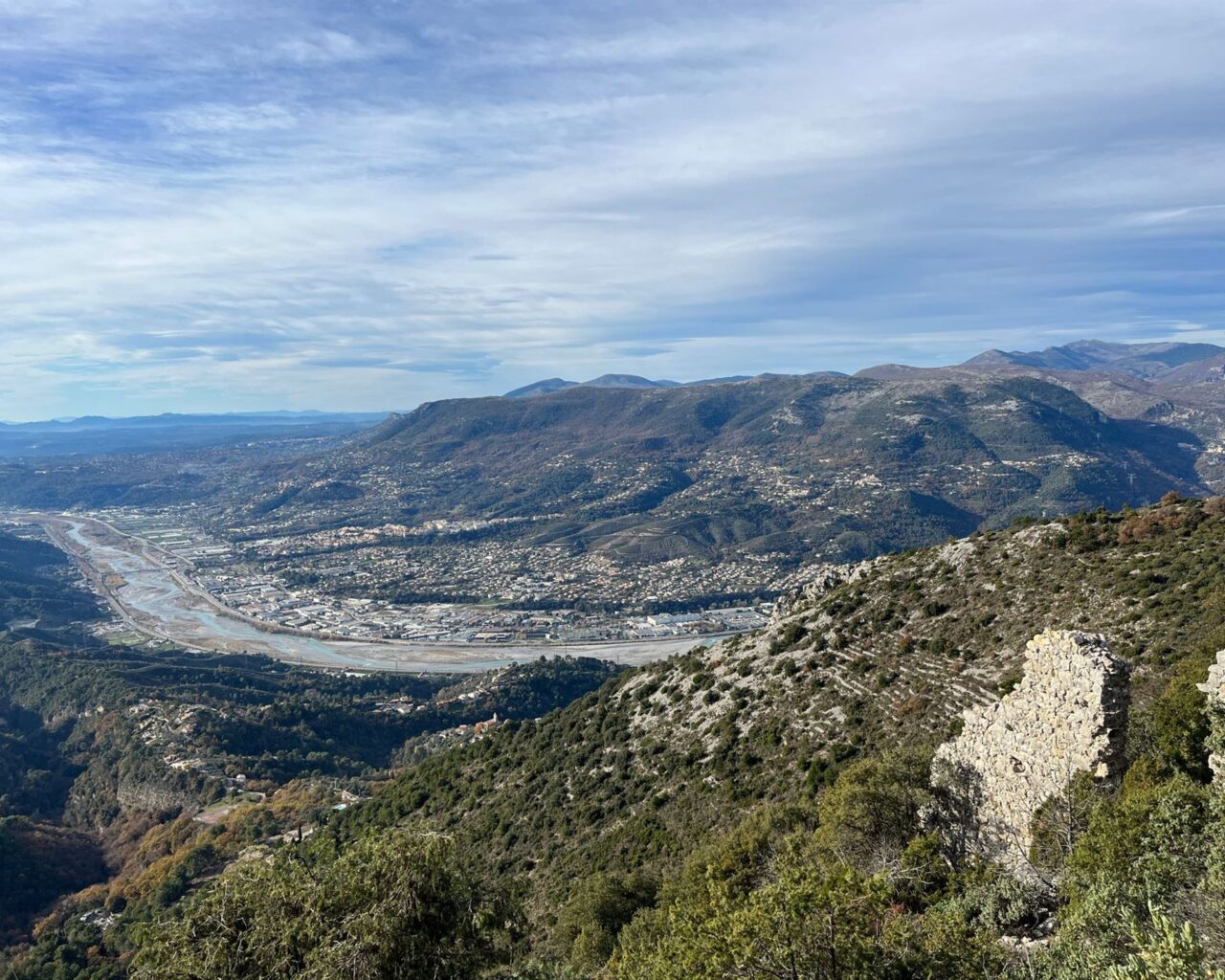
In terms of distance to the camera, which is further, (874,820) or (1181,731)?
(874,820)

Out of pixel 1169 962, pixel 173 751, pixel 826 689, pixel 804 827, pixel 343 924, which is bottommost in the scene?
pixel 173 751

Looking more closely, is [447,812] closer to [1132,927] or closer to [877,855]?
[877,855]

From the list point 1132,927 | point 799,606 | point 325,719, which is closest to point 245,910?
point 1132,927

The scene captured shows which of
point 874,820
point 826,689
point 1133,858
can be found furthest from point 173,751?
point 1133,858

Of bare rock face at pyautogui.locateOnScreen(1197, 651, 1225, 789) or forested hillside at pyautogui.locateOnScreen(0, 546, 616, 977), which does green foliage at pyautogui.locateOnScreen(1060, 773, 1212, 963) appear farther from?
forested hillside at pyautogui.locateOnScreen(0, 546, 616, 977)

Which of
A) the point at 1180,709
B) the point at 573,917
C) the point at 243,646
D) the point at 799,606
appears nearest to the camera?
the point at 1180,709

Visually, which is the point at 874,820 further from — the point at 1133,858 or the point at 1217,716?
the point at 1217,716

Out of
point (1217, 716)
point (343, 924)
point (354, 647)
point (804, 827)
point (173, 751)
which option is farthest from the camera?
point (354, 647)
